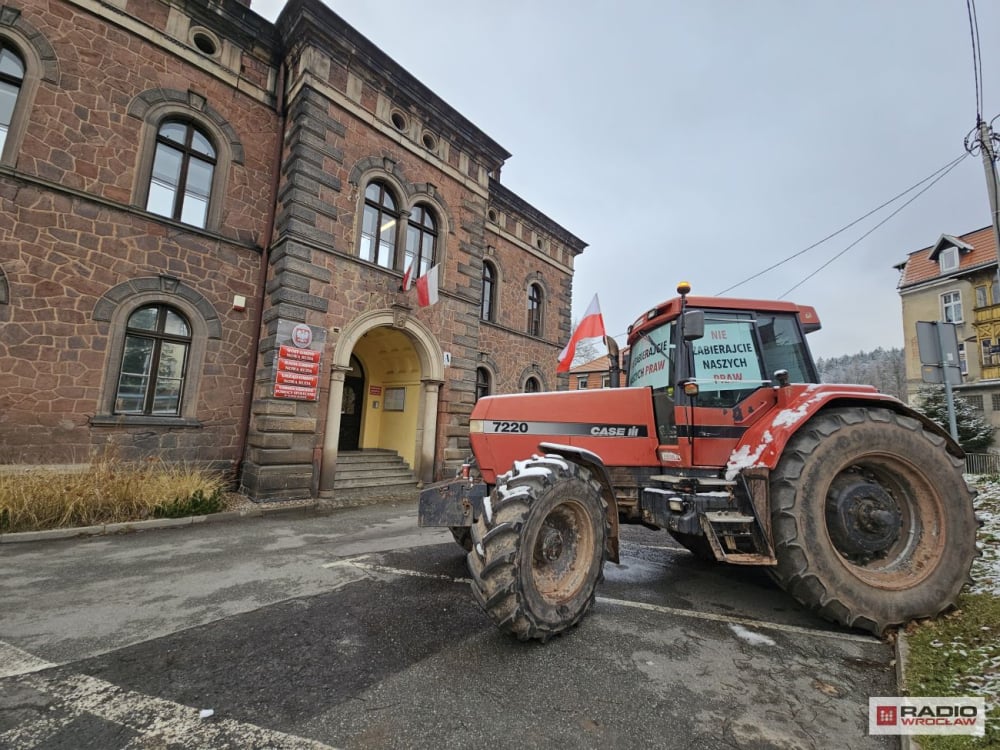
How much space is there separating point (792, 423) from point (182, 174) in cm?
1075

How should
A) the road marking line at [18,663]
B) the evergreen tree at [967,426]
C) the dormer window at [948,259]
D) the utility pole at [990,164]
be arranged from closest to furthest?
1. the road marking line at [18,663]
2. the utility pole at [990,164]
3. the evergreen tree at [967,426]
4. the dormer window at [948,259]

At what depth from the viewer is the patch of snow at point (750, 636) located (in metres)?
2.95

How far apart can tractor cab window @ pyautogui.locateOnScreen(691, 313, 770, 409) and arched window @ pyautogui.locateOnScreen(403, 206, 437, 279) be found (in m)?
8.45

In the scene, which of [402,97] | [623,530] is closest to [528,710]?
[623,530]

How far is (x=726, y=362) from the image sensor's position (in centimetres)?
369

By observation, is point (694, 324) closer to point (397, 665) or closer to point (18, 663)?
point (397, 665)

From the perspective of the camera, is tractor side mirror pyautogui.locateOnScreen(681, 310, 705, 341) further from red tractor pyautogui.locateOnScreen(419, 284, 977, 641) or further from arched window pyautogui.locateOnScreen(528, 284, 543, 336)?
arched window pyautogui.locateOnScreen(528, 284, 543, 336)

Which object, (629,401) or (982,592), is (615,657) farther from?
(982,592)

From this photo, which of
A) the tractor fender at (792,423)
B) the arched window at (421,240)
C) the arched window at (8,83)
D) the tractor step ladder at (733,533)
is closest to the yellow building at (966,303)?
the tractor fender at (792,423)

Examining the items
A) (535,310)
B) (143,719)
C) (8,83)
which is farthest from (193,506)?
(535,310)

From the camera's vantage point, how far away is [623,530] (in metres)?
6.51

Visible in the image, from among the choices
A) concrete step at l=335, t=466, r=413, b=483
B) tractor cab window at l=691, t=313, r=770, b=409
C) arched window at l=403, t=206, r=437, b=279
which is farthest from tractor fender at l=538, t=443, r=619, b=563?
arched window at l=403, t=206, r=437, b=279

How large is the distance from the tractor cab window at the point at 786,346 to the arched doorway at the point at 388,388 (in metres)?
7.80

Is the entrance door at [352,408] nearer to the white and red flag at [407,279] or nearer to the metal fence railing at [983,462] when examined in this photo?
the white and red flag at [407,279]
